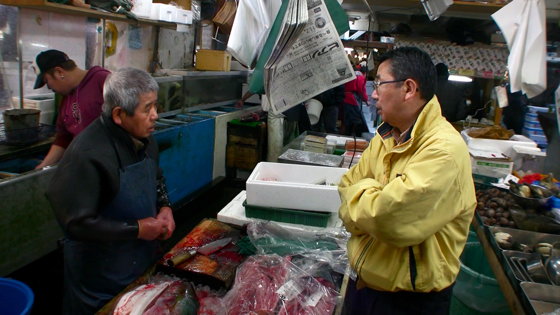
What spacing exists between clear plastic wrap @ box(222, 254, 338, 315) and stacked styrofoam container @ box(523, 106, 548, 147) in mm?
5190

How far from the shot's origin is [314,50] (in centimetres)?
196

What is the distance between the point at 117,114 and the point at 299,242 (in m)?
1.06

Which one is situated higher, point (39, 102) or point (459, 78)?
point (459, 78)

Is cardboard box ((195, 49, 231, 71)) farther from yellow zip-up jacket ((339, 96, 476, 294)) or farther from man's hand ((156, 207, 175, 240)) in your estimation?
yellow zip-up jacket ((339, 96, 476, 294))

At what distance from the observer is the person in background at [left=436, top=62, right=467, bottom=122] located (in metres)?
5.23

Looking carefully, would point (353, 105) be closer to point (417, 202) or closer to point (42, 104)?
point (42, 104)

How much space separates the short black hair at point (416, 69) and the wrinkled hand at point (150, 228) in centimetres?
129

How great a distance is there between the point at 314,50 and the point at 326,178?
785mm

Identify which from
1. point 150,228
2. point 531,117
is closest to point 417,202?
point 150,228

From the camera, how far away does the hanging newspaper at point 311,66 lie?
1925 millimetres

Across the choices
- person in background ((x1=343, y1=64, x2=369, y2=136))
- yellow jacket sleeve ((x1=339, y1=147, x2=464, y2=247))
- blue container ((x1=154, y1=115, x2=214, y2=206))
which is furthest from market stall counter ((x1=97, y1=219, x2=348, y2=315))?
person in background ((x1=343, y1=64, x2=369, y2=136))

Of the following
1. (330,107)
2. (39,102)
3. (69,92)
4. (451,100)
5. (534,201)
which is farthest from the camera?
(451,100)

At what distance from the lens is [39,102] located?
10.8 feet

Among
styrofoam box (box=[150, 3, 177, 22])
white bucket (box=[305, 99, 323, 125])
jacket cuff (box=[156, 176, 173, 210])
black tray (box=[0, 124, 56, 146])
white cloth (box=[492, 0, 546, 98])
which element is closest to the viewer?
jacket cuff (box=[156, 176, 173, 210])
